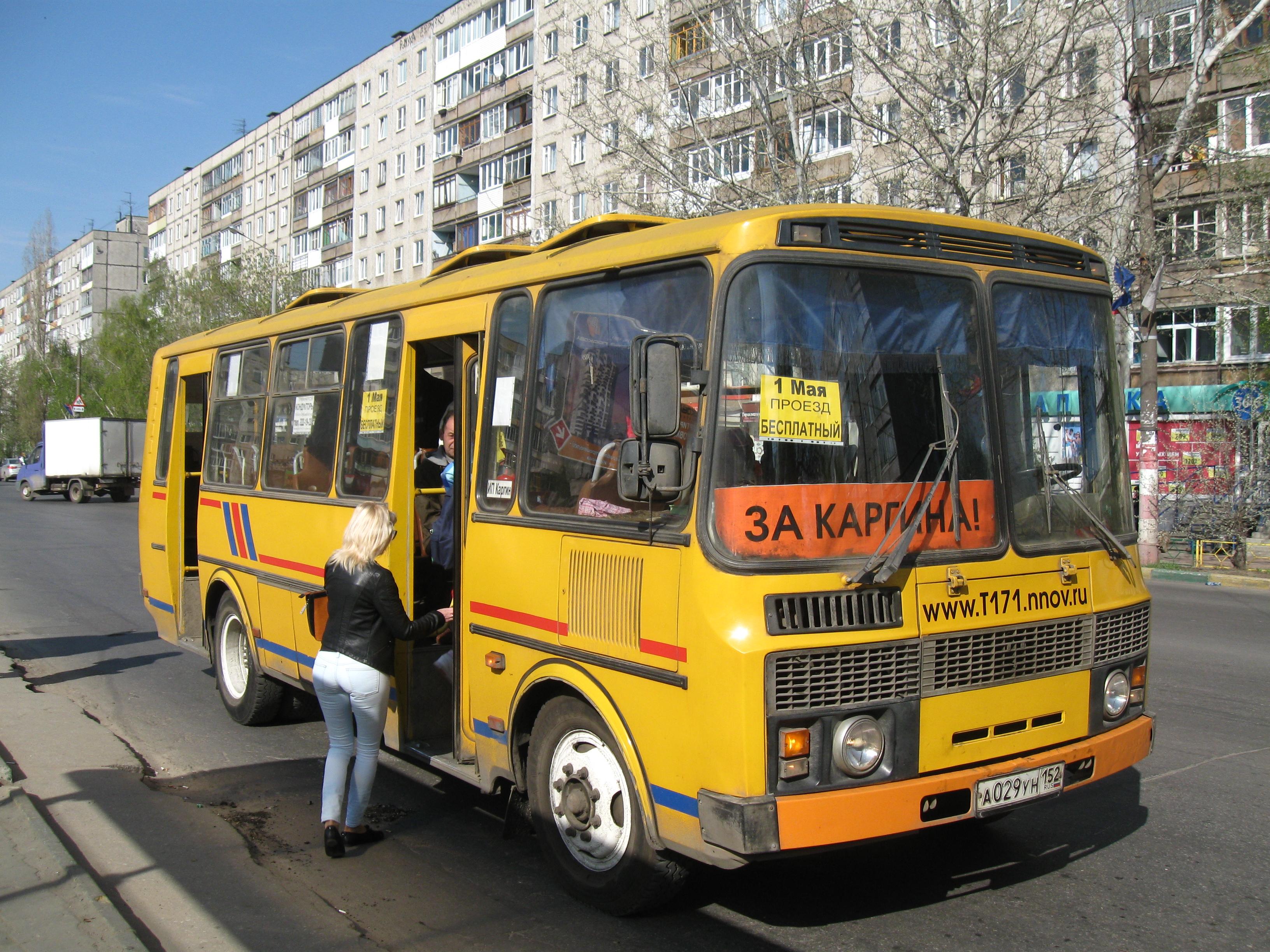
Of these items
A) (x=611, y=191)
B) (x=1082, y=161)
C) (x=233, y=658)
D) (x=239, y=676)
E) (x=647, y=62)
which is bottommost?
(x=239, y=676)

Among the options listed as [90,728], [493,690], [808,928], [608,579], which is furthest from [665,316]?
[90,728]

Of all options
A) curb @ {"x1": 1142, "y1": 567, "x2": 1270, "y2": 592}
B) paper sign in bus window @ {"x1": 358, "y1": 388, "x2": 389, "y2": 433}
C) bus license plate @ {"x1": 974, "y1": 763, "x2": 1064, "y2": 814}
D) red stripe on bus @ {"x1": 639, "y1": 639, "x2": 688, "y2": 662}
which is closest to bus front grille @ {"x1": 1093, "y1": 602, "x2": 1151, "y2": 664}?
bus license plate @ {"x1": 974, "y1": 763, "x2": 1064, "y2": 814}

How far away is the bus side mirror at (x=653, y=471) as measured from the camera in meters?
3.86

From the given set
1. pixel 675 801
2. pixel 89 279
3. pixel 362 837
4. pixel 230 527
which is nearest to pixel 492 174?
pixel 230 527

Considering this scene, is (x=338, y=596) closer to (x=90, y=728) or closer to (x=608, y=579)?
(x=608, y=579)

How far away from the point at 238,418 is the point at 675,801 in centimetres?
527

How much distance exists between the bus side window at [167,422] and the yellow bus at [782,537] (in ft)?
14.6

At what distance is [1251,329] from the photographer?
75.8ft

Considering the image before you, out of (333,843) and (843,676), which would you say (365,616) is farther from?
(843,676)

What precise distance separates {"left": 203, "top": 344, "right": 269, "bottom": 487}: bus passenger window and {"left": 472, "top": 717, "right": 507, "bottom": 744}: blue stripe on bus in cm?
316

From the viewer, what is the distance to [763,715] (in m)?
3.61

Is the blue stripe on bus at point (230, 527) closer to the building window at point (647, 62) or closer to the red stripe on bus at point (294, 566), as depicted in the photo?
the red stripe on bus at point (294, 566)

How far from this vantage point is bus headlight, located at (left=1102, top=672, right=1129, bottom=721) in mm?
4500

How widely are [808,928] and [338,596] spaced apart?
8.32ft
